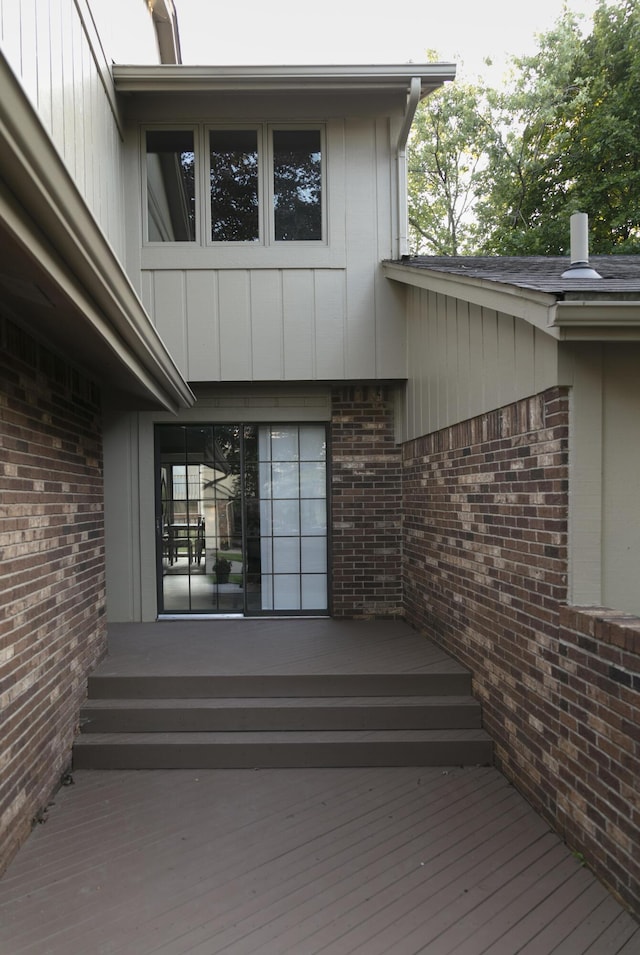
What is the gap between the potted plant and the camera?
5.96m

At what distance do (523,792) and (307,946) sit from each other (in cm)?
153

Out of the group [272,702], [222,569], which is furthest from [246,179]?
[272,702]

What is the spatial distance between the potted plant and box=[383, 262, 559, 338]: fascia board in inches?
127

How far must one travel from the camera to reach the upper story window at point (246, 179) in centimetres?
568

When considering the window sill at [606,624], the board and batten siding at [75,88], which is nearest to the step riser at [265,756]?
the window sill at [606,624]

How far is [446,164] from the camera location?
624 inches

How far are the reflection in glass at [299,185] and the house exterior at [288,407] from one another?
3cm

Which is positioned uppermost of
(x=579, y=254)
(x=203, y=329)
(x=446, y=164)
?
(x=446, y=164)

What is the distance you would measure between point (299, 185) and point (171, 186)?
1.27m

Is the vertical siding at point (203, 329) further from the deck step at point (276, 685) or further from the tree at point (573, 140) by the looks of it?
the tree at point (573, 140)

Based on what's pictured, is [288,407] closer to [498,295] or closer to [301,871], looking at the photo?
[498,295]

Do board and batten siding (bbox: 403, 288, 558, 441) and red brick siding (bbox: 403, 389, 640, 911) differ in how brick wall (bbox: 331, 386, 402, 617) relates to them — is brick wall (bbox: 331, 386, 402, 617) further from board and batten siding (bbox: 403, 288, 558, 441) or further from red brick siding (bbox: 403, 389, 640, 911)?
red brick siding (bbox: 403, 389, 640, 911)

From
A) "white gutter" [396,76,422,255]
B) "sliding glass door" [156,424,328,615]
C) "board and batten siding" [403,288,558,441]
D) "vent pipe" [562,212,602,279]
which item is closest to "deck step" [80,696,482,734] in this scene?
"board and batten siding" [403,288,558,441]

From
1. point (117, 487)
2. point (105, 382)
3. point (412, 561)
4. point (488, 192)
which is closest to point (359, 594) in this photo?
point (412, 561)
